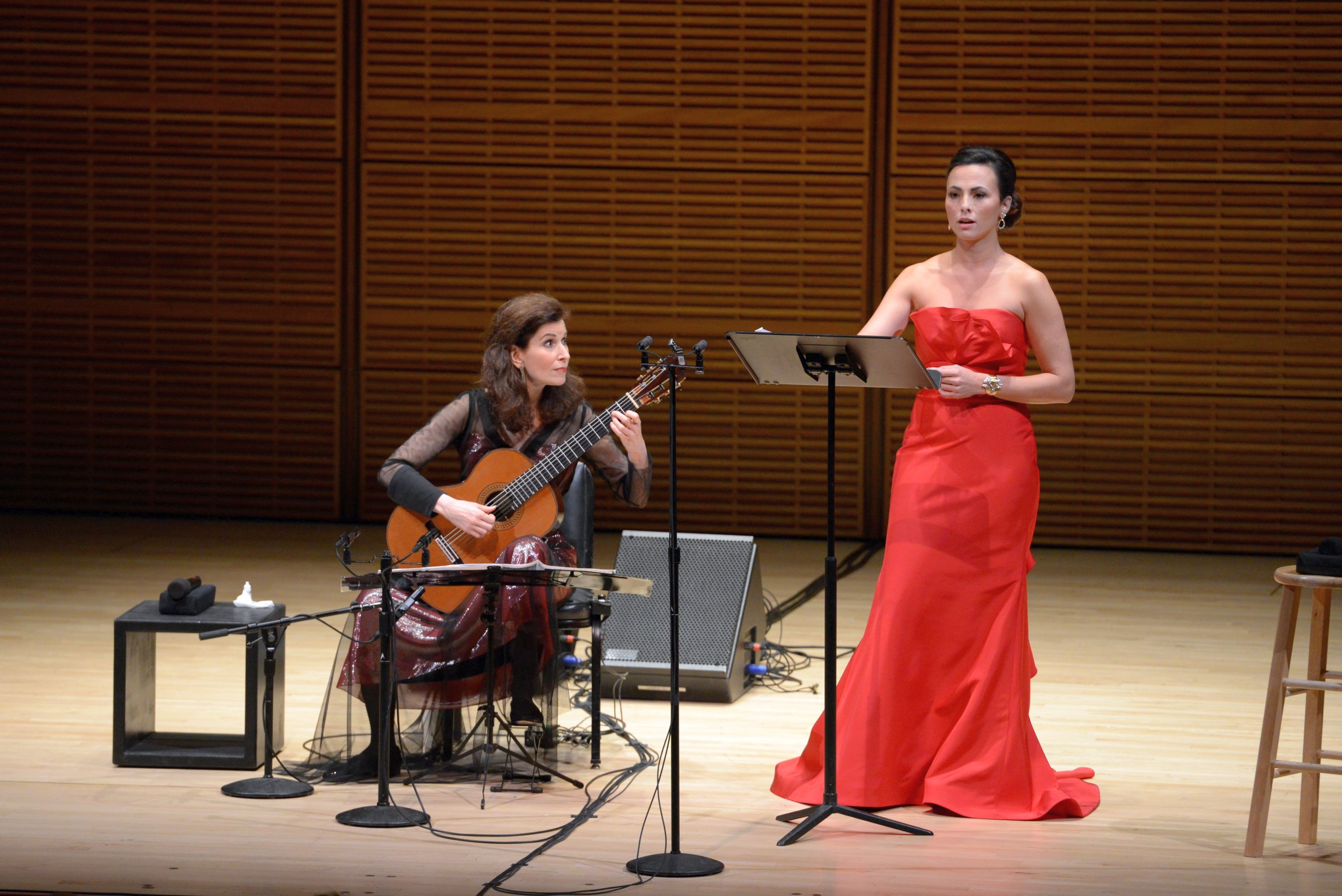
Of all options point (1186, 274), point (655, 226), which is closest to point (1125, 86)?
point (1186, 274)

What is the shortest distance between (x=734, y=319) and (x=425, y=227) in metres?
1.69

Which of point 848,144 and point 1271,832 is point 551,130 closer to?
point 848,144

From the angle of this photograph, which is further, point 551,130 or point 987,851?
point 551,130

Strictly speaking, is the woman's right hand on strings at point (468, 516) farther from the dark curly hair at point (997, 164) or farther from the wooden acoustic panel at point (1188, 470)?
the wooden acoustic panel at point (1188, 470)

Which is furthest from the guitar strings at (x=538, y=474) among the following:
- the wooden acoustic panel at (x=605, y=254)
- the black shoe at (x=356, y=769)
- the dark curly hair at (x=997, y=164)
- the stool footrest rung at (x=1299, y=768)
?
the wooden acoustic panel at (x=605, y=254)

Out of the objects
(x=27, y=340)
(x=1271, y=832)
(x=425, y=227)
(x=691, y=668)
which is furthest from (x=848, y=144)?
(x=1271, y=832)

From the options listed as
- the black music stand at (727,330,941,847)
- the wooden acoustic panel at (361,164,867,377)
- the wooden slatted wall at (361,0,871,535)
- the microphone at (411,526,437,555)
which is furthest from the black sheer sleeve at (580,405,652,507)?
the wooden acoustic panel at (361,164,867,377)

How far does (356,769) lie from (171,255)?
5.00 metres

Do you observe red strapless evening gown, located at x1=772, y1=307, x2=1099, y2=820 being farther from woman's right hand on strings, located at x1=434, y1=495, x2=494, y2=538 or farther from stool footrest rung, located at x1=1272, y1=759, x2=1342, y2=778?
woman's right hand on strings, located at x1=434, y1=495, x2=494, y2=538

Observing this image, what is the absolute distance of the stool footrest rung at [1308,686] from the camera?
307 centimetres

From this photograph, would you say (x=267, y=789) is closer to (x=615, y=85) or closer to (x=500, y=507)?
(x=500, y=507)

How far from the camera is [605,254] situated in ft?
26.1

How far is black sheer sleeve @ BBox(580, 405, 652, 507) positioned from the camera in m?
4.06

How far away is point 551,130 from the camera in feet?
25.9
